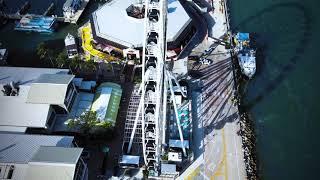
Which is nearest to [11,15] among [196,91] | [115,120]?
[115,120]

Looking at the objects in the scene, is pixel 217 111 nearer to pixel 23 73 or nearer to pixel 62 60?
pixel 62 60

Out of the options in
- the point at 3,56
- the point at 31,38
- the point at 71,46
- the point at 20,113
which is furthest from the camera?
the point at 31,38

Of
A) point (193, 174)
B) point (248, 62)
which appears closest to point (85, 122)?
point (193, 174)

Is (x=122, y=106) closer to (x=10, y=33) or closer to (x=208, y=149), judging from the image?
(x=208, y=149)

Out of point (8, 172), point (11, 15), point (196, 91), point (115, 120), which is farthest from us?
point (11, 15)

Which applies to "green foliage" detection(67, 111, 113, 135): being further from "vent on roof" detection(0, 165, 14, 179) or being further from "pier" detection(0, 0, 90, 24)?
"pier" detection(0, 0, 90, 24)

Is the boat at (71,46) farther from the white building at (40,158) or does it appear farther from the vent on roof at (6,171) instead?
the vent on roof at (6,171)

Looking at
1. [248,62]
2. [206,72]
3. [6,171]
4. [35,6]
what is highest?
[35,6]
